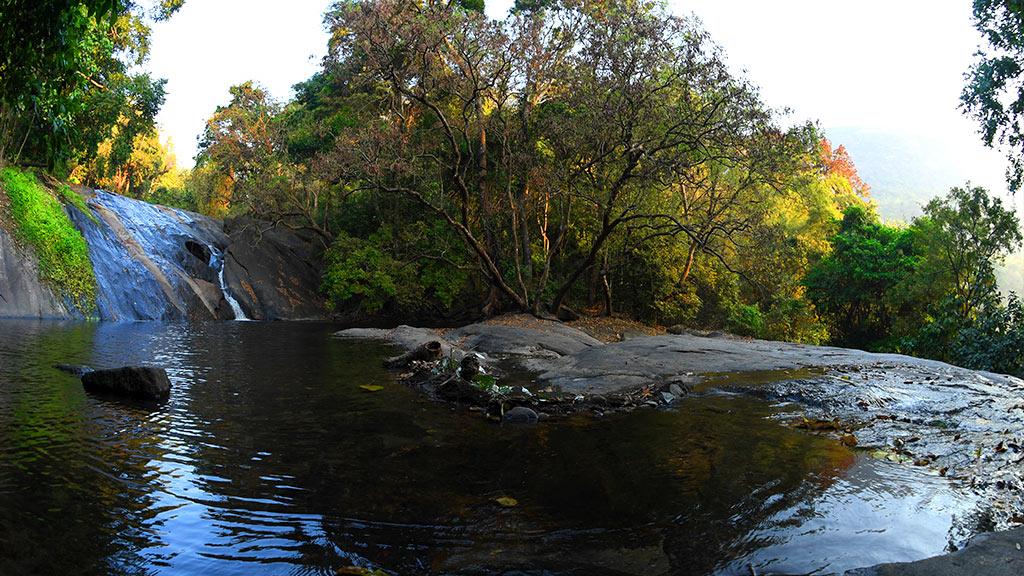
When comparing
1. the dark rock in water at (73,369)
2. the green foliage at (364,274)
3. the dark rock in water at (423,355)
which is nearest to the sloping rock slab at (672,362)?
the dark rock in water at (423,355)

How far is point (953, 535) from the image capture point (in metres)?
4.14

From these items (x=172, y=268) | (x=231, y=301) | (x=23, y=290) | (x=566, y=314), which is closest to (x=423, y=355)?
(x=566, y=314)

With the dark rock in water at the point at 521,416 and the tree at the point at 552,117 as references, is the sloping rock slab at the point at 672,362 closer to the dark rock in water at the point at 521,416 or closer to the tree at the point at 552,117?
the dark rock in water at the point at 521,416

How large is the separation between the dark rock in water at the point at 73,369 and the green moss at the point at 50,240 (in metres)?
13.2

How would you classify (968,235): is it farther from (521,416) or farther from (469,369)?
(521,416)

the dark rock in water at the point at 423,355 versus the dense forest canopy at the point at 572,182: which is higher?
the dense forest canopy at the point at 572,182

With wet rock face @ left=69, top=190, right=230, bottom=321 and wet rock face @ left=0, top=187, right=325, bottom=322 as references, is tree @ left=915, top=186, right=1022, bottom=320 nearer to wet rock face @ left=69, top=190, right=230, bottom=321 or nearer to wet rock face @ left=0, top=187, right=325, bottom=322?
wet rock face @ left=0, top=187, right=325, bottom=322

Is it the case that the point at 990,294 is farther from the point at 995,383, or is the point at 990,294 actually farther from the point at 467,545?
the point at 467,545

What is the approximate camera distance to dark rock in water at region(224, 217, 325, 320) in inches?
1148

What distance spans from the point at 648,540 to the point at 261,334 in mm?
17817

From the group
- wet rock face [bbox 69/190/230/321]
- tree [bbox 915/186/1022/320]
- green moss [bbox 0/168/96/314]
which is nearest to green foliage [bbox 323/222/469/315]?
wet rock face [bbox 69/190/230/321]

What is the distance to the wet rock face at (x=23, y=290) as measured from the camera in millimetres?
18938

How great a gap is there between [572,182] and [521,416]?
14.9m

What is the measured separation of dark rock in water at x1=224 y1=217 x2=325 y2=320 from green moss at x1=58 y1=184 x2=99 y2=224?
6.14m
